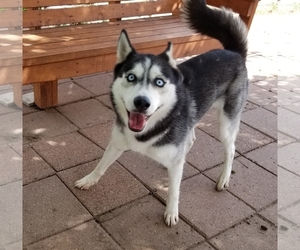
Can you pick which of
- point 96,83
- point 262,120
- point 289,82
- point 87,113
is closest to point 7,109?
point 87,113

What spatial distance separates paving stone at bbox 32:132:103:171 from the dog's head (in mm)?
927

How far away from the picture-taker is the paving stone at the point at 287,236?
2705mm

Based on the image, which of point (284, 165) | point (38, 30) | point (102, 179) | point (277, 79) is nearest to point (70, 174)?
point (102, 179)

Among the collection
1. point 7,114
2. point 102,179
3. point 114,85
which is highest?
point 114,85

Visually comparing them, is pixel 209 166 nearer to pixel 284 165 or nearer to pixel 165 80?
pixel 284 165

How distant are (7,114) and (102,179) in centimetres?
102

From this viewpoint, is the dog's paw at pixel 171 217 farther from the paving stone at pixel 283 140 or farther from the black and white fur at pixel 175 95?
the paving stone at pixel 283 140

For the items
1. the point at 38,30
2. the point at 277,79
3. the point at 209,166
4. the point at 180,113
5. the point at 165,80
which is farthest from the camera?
the point at 277,79

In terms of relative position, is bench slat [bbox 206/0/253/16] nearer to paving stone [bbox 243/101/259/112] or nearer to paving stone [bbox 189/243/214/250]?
paving stone [bbox 243/101/259/112]

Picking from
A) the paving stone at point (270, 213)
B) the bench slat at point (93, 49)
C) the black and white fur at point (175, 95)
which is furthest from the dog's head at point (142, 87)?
the paving stone at point (270, 213)

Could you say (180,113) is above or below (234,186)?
above

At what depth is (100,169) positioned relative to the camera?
9.94ft

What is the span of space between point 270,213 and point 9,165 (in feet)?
6.40

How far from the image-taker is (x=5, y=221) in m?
2.47
